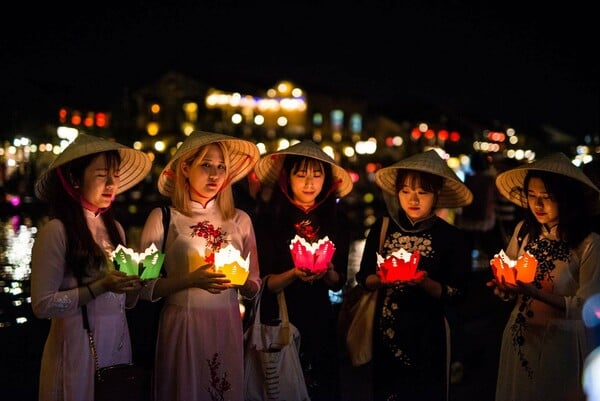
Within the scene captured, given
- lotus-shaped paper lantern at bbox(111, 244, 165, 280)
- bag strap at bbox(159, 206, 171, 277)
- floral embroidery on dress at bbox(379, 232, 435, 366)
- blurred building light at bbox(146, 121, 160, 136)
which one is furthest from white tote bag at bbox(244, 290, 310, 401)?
blurred building light at bbox(146, 121, 160, 136)

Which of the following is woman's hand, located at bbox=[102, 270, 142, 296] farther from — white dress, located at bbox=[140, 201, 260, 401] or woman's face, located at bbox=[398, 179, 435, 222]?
woman's face, located at bbox=[398, 179, 435, 222]

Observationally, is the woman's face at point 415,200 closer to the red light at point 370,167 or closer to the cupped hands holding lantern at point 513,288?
the cupped hands holding lantern at point 513,288

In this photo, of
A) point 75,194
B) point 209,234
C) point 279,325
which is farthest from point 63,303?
point 279,325

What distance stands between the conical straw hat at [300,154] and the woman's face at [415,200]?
1.82ft

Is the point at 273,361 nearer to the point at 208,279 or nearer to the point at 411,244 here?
the point at 208,279

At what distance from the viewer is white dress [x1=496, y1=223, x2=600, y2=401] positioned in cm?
446

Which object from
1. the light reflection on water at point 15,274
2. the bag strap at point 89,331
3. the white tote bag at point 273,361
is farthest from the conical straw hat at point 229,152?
the light reflection on water at point 15,274

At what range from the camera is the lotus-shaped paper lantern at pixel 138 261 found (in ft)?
12.5

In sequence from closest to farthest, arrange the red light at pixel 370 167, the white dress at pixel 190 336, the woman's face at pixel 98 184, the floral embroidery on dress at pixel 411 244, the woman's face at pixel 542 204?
the woman's face at pixel 98 184 → the white dress at pixel 190 336 → the woman's face at pixel 542 204 → the floral embroidery on dress at pixel 411 244 → the red light at pixel 370 167

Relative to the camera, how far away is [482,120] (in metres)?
104

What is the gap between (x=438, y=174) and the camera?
4930mm

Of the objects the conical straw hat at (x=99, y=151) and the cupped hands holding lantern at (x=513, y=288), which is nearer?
the conical straw hat at (x=99, y=151)

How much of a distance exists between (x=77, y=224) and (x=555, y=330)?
3.06 metres

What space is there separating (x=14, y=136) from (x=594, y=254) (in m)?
30.9
